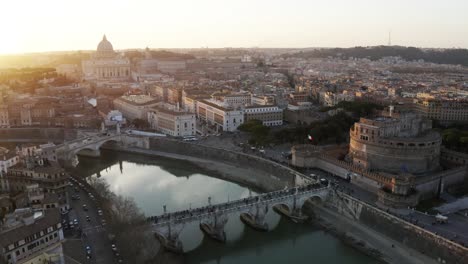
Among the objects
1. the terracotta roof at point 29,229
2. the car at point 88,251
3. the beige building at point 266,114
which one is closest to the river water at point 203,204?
the car at point 88,251

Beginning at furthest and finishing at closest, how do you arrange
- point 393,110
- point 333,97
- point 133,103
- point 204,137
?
1. point 333,97
2. point 133,103
3. point 204,137
4. point 393,110

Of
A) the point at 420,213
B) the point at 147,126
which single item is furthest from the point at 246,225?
the point at 147,126

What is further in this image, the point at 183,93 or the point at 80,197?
the point at 183,93

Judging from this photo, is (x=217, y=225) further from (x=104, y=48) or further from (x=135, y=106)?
(x=104, y=48)

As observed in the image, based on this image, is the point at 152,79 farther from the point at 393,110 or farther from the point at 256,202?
the point at 256,202

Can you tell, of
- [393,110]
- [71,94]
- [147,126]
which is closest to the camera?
[393,110]

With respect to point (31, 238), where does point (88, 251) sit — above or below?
below

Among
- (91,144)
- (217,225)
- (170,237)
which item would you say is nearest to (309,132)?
(217,225)
